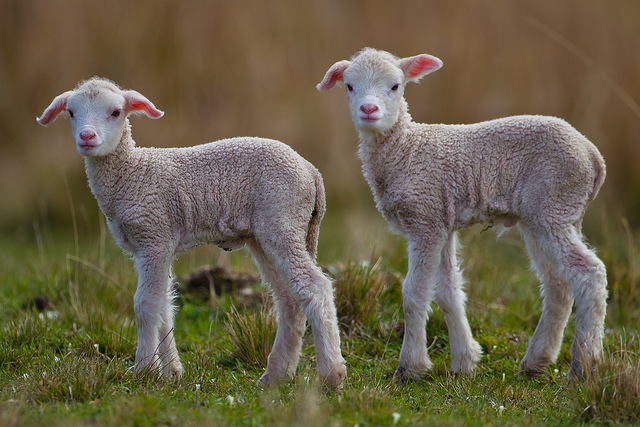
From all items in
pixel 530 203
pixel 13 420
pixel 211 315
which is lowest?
pixel 211 315

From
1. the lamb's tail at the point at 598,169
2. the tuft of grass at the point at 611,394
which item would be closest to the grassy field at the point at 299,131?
the tuft of grass at the point at 611,394

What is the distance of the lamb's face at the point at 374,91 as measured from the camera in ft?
17.3

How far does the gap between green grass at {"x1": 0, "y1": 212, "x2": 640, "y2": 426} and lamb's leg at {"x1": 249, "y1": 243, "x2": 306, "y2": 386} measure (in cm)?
20

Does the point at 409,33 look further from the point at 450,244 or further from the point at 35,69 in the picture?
the point at 450,244

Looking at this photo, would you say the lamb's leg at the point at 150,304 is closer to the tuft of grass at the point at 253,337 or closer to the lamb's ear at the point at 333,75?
the tuft of grass at the point at 253,337

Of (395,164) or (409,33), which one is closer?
(395,164)

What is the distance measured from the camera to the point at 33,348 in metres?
6.02

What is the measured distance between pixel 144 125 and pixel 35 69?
6.79ft

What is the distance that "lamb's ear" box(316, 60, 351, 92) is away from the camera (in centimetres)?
567

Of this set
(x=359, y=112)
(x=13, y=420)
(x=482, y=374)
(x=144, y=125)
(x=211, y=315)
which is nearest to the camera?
(x=13, y=420)

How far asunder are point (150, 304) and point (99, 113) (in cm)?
127

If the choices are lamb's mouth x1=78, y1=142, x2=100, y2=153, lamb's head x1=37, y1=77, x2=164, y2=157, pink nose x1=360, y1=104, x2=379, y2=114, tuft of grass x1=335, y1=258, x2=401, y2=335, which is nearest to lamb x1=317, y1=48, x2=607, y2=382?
pink nose x1=360, y1=104, x2=379, y2=114

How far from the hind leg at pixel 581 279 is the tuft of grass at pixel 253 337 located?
2.08 metres

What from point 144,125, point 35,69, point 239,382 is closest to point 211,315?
point 239,382
